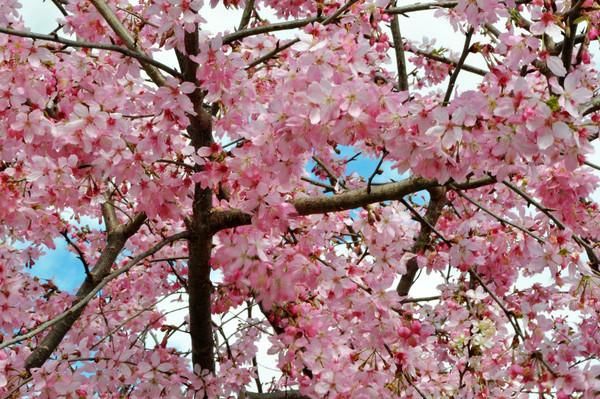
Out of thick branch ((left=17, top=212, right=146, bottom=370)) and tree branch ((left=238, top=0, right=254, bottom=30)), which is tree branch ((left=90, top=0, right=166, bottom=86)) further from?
thick branch ((left=17, top=212, right=146, bottom=370))

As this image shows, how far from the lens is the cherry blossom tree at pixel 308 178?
8.17ft

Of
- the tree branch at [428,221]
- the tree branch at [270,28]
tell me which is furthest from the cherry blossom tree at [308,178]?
the tree branch at [428,221]

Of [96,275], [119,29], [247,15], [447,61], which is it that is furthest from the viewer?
[447,61]

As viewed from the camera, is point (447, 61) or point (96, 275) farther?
point (447, 61)

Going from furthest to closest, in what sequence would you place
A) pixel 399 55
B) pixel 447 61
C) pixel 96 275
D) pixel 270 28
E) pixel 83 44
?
1. pixel 447 61
2. pixel 399 55
3. pixel 96 275
4. pixel 270 28
5. pixel 83 44

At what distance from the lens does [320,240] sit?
135 inches

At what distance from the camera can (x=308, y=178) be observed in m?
4.03

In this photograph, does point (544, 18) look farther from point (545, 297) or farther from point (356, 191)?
point (545, 297)

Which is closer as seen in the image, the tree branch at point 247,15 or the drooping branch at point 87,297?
the drooping branch at point 87,297

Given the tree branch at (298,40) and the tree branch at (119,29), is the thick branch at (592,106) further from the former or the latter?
the tree branch at (119,29)

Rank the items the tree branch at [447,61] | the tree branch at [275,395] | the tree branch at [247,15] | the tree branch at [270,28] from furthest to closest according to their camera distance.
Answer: the tree branch at [447,61], the tree branch at [275,395], the tree branch at [247,15], the tree branch at [270,28]

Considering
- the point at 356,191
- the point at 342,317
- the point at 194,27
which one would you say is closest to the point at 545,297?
the point at 342,317

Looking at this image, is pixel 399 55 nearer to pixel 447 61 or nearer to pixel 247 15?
pixel 447 61

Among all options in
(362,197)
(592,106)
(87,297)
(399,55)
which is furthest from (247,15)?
(592,106)
